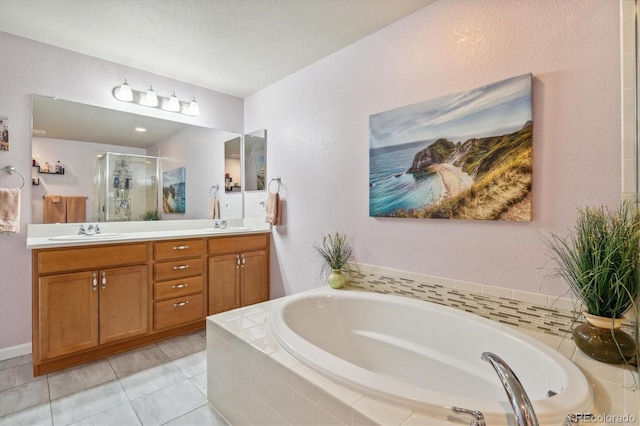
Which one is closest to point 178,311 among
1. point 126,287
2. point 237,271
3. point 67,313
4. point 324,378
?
point 126,287

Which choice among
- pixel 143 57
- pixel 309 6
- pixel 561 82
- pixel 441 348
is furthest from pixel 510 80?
pixel 143 57

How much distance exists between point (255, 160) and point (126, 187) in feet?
4.08

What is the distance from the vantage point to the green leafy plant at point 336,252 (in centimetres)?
237

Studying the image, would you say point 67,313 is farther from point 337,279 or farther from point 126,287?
point 337,279

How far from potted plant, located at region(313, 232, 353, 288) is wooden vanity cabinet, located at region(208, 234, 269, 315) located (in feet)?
2.45

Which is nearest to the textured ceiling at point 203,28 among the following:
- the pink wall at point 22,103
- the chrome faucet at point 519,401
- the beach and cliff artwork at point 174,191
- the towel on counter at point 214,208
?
the pink wall at point 22,103

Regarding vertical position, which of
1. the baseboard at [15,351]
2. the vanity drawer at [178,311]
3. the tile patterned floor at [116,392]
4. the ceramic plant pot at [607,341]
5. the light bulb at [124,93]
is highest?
the light bulb at [124,93]

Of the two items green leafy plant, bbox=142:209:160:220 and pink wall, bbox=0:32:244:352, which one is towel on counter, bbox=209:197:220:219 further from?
pink wall, bbox=0:32:244:352

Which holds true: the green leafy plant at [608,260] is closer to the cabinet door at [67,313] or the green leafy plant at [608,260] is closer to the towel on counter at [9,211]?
the cabinet door at [67,313]

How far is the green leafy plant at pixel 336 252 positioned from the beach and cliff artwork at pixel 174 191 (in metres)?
1.52

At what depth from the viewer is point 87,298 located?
2105mm

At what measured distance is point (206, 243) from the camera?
8.84 ft

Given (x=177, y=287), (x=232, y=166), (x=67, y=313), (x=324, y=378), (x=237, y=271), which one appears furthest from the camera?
(x=232, y=166)

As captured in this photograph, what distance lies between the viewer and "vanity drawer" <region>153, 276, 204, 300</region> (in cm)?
242
